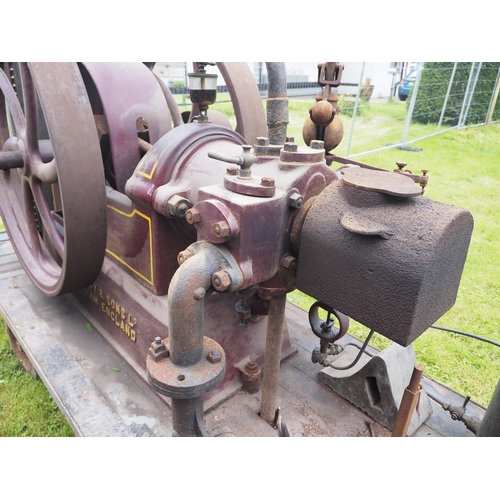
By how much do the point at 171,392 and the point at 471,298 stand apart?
240cm

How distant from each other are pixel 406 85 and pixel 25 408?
34.6 feet

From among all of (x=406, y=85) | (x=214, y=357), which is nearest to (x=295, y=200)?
(x=214, y=357)

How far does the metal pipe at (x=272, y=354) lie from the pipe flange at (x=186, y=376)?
0.64ft

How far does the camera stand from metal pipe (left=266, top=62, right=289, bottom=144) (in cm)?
108

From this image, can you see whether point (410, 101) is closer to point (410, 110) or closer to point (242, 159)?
point (410, 110)

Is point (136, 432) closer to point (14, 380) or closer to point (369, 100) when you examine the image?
point (14, 380)

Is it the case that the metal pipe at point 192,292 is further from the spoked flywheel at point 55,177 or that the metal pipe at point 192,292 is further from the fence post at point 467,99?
the fence post at point 467,99

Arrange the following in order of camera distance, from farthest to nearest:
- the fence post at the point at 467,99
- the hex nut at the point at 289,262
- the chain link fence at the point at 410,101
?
the fence post at the point at 467,99 → the chain link fence at the point at 410,101 → the hex nut at the point at 289,262

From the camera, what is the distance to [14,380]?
1.93 metres

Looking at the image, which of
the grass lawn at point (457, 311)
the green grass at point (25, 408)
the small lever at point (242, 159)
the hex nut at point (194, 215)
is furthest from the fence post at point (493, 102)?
the green grass at point (25, 408)

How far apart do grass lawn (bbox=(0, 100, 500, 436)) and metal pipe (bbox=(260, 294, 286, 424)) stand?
0.87 metres

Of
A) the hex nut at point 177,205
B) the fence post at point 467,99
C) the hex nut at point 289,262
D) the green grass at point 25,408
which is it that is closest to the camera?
the hex nut at point 289,262

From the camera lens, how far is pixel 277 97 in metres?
1.08

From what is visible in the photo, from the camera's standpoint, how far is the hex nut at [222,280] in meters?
0.90
